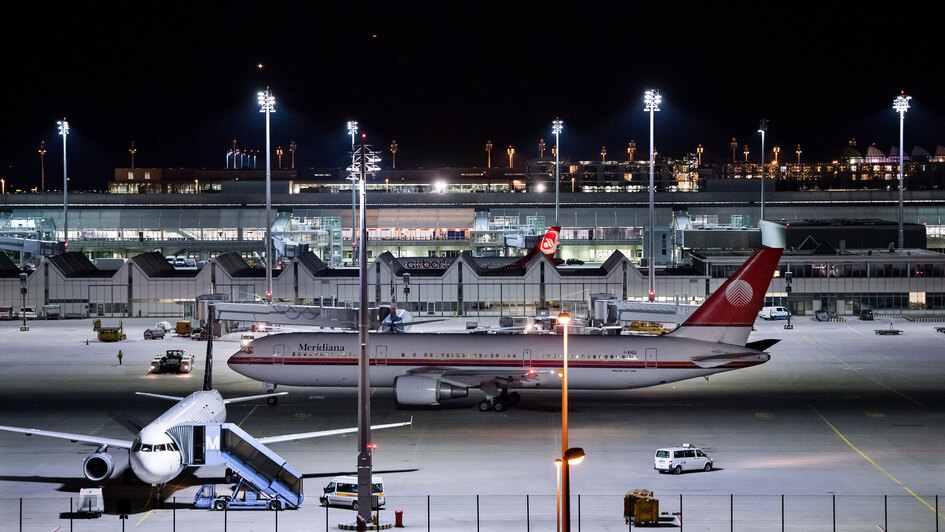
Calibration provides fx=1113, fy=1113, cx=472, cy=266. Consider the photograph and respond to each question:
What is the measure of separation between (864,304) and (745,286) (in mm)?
55238

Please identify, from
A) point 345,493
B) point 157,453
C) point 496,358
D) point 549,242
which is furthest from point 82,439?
point 549,242

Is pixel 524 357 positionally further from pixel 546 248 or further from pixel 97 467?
pixel 546 248

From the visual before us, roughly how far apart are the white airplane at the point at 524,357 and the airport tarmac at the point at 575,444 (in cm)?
149

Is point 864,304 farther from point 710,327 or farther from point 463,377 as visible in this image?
point 463,377

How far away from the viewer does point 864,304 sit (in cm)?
10825

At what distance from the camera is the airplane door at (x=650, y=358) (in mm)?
57688

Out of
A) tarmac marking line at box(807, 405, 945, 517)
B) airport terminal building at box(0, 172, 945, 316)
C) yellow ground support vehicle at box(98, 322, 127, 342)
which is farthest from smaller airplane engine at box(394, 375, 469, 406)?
airport terminal building at box(0, 172, 945, 316)

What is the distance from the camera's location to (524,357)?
57750 mm

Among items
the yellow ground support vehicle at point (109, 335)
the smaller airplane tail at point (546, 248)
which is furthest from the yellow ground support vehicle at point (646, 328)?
the yellow ground support vehicle at point (109, 335)

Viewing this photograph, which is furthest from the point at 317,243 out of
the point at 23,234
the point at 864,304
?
the point at 864,304

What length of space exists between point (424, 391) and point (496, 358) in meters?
4.28

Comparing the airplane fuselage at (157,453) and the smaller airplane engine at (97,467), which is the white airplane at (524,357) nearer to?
the airplane fuselage at (157,453)

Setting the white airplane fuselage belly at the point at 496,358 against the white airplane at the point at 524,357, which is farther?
the white airplane fuselage belly at the point at 496,358

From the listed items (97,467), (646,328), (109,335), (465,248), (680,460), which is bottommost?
(680,460)
